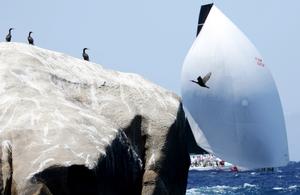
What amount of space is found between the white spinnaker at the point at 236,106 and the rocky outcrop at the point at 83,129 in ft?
71.4

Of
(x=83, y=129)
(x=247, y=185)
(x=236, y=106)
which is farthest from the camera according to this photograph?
(x=247, y=185)

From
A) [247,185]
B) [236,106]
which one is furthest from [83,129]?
[247,185]

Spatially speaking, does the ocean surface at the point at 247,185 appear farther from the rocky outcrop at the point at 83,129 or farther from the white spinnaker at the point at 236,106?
the rocky outcrop at the point at 83,129

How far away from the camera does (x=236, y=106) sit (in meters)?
41.4

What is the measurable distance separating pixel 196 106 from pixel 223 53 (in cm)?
338

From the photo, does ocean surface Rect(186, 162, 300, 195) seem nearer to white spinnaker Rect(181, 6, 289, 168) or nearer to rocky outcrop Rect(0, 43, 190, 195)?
white spinnaker Rect(181, 6, 289, 168)

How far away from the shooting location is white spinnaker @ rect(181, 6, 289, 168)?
4081 centimetres

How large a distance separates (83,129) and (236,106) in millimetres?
28027

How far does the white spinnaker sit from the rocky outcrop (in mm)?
21769

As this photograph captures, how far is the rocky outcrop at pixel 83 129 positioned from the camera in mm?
12883

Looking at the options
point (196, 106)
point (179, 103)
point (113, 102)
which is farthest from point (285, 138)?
point (113, 102)

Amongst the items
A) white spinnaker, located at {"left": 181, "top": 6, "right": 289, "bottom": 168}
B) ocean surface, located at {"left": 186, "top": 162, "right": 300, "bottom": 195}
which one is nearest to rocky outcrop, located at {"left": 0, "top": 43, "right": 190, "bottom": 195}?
ocean surface, located at {"left": 186, "top": 162, "right": 300, "bottom": 195}

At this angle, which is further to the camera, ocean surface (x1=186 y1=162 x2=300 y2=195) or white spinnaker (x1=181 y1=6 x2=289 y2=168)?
white spinnaker (x1=181 y1=6 x2=289 y2=168)

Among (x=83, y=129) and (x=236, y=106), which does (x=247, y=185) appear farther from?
(x=83, y=129)
